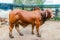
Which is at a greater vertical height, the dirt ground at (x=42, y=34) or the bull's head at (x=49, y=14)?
the bull's head at (x=49, y=14)

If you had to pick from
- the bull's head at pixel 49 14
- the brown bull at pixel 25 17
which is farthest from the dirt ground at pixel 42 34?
the bull's head at pixel 49 14

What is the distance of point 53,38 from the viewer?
8.42 meters

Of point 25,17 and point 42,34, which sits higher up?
point 25,17

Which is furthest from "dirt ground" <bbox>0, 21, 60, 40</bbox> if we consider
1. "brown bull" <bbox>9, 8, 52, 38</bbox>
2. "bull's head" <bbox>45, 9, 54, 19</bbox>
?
"bull's head" <bbox>45, 9, 54, 19</bbox>

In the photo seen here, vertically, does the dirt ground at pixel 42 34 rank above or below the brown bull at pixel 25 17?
below

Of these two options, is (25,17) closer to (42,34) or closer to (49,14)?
(49,14)

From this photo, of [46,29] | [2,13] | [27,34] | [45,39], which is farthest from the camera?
[2,13]

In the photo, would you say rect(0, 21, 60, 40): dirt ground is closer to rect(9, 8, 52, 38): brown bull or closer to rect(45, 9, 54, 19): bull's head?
rect(9, 8, 52, 38): brown bull

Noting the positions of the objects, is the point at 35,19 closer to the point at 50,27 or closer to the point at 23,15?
the point at 23,15

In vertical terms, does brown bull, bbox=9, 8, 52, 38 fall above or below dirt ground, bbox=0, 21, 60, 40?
above

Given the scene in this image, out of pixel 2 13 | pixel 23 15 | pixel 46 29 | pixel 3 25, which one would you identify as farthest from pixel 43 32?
pixel 2 13

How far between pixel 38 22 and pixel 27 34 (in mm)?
840

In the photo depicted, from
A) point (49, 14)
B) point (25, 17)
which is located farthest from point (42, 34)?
point (25, 17)

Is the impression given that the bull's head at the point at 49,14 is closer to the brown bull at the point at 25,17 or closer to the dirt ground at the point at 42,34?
the brown bull at the point at 25,17
